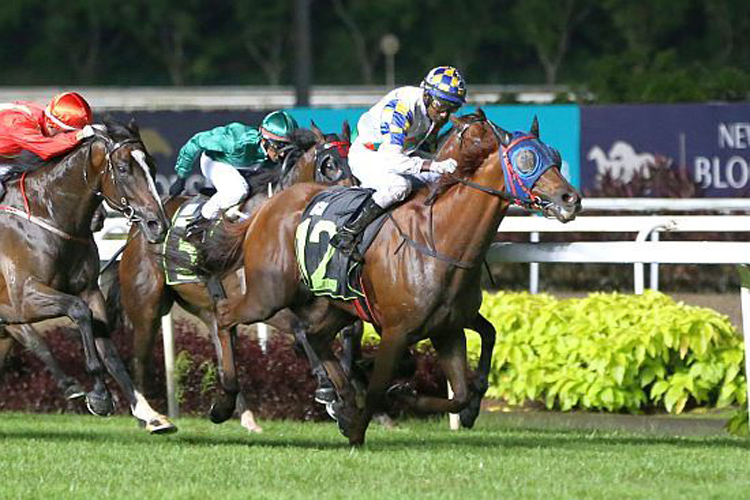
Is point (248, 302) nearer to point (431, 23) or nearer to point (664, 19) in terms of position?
point (664, 19)

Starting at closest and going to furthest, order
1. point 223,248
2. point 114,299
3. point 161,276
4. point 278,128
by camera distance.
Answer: point 223,248, point 161,276, point 278,128, point 114,299

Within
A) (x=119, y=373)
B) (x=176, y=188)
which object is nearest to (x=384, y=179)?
(x=119, y=373)

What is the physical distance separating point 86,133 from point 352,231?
1.31 m

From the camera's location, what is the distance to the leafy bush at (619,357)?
831 centimetres

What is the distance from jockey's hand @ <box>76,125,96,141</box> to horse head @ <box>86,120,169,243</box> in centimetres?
3

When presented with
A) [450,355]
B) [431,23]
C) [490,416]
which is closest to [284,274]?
[450,355]

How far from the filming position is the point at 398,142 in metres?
7.20

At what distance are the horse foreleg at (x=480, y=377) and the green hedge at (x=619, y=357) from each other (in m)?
1.02

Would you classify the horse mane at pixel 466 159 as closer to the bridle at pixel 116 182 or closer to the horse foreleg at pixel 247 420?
the bridle at pixel 116 182

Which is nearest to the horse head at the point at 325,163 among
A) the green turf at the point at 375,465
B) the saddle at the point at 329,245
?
the saddle at the point at 329,245

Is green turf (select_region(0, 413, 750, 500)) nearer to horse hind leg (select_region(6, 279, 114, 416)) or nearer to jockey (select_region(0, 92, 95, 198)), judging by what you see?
horse hind leg (select_region(6, 279, 114, 416))

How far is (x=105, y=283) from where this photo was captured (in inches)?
372

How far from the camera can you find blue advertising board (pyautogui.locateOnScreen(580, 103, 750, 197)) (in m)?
13.0

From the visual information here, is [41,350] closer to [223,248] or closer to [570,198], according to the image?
[223,248]
